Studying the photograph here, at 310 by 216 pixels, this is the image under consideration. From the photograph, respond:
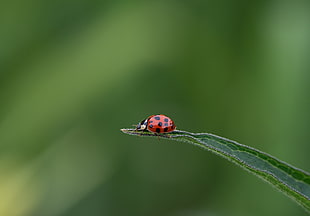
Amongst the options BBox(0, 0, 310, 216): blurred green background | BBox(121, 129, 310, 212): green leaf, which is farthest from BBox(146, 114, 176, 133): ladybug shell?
BBox(0, 0, 310, 216): blurred green background

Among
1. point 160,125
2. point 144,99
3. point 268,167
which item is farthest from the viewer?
point 144,99

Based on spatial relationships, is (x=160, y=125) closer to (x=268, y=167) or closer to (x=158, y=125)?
(x=158, y=125)

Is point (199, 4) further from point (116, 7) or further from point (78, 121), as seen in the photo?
point (78, 121)

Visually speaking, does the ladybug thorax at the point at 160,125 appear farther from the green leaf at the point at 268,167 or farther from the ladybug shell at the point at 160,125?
the green leaf at the point at 268,167

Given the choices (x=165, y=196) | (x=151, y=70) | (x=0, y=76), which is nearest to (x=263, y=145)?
(x=165, y=196)

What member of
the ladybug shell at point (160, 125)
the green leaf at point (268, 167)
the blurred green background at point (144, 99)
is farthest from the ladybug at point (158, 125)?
the blurred green background at point (144, 99)

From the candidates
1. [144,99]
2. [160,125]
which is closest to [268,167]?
[160,125]
